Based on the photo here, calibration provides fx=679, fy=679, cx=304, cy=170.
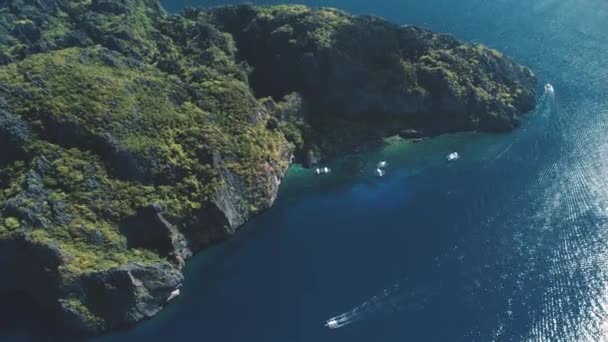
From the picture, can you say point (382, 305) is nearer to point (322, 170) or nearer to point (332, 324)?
point (332, 324)

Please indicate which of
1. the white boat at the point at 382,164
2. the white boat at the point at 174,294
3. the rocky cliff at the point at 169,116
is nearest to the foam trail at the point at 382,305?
the white boat at the point at 174,294

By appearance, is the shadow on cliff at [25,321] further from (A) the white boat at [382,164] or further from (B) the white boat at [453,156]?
(B) the white boat at [453,156]


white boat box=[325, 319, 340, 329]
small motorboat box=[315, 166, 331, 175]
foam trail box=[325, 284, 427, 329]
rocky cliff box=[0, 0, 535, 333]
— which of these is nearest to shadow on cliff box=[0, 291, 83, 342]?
rocky cliff box=[0, 0, 535, 333]

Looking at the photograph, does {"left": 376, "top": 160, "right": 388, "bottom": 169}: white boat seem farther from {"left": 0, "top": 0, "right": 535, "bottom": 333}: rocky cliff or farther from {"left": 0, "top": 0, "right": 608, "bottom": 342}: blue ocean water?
{"left": 0, "top": 0, "right": 535, "bottom": 333}: rocky cliff

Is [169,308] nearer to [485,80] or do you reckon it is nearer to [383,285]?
[383,285]

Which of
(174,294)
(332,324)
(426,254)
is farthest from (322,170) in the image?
(332,324)

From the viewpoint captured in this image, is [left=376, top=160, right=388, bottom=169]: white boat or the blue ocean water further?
[left=376, top=160, right=388, bottom=169]: white boat
